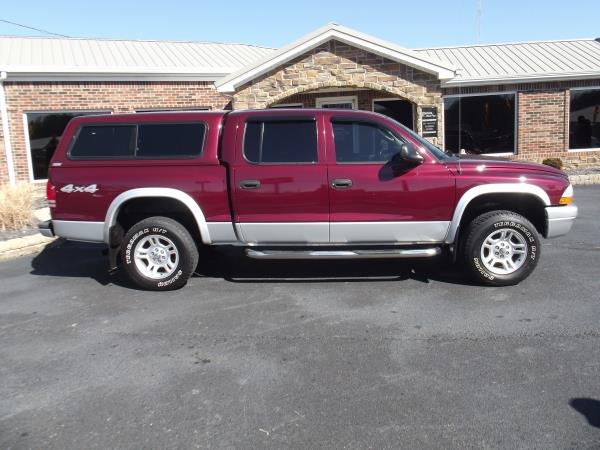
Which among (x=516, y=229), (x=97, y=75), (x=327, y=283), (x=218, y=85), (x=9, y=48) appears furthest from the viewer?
(x=9, y=48)

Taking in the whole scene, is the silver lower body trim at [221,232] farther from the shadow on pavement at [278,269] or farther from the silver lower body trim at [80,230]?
the silver lower body trim at [80,230]

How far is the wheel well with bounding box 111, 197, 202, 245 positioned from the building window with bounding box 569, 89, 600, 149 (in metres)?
14.2

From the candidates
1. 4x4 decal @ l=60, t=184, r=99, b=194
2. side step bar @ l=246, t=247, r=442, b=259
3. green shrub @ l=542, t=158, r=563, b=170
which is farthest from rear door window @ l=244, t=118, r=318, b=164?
green shrub @ l=542, t=158, r=563, b=170

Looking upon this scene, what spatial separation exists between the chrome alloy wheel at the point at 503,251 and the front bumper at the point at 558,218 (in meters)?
0.36

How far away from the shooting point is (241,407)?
3.40 metres

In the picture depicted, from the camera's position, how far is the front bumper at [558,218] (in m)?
5.74

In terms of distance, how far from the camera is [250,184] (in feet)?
18.9

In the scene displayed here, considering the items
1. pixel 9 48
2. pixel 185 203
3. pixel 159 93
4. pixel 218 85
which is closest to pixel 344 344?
pixel 185 203

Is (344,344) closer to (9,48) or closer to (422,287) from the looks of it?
(422,287)

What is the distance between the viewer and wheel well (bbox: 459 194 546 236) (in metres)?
5.85

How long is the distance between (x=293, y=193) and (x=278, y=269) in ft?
4.60

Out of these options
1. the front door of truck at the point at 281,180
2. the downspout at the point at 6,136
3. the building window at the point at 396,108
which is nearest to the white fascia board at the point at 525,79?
the building window at the point at 396,108

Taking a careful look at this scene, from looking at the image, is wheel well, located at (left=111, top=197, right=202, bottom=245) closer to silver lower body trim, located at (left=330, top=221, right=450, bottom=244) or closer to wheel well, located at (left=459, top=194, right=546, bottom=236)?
silver lower body trim, located at (left=330, top=221, right=450, bottom=244)

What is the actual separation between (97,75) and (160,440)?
1342cm
